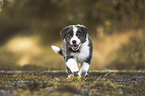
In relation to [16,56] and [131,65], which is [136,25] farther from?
[16,56]

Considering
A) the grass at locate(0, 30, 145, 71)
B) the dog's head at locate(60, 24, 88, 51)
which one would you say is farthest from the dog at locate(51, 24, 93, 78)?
the grass at locate(0, 30, 145, 71)

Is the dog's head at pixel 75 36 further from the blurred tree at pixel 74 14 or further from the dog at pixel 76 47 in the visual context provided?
the blurred tree at pixel 74 14

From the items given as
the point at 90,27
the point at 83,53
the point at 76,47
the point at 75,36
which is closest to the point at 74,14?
the point at 90,27

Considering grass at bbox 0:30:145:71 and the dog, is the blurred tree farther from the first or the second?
the dog

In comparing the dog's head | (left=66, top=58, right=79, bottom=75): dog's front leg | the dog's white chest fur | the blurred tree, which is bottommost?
(left=66, top=58, right=79, bottom=75): dog's front leg

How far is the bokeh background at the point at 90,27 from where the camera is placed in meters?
12.0

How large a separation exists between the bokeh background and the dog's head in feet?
17.8

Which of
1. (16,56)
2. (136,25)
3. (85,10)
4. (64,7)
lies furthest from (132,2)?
(16,56)

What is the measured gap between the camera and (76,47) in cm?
602

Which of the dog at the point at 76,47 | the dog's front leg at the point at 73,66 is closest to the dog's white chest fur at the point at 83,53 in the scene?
the dog at the point at 76,47

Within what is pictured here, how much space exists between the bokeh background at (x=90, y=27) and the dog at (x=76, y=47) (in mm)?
5033

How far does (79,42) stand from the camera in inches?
230

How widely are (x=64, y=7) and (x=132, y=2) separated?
366cm

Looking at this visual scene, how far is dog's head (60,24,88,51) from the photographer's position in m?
5.77
